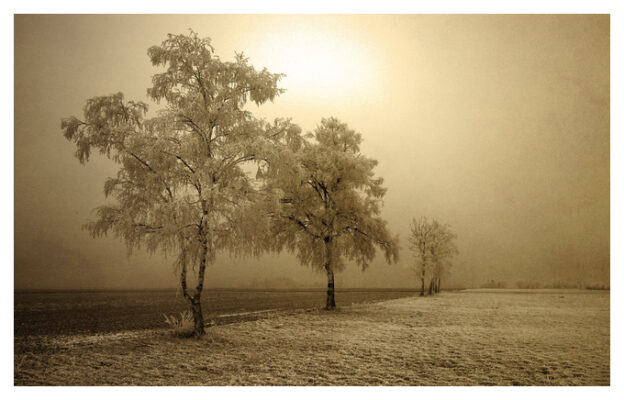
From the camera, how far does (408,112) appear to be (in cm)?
1087

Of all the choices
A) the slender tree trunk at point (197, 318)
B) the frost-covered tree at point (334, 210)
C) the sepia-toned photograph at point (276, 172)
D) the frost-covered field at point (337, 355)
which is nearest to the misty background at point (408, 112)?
the sepia-toned photograph at point (276, 172)

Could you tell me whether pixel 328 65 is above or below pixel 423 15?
below

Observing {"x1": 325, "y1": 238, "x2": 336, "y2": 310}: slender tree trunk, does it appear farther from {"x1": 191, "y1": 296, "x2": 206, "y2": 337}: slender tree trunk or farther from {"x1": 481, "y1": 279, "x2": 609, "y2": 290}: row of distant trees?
{"x1": 191, "y1": 296, "x2": 206, "y2": 337}: slender tree trunk

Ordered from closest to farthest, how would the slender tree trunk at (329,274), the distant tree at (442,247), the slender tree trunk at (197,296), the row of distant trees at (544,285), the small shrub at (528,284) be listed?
the slender tree trunk at (197,296) < the row of distant trees at (544,285) < the small shrub at (528,284) < the distant tree at (442,247) < the slender tree trunk at (329,274)

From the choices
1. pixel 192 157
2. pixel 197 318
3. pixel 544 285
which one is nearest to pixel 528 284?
pixel 544 285

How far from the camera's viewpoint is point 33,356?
7.72 metres

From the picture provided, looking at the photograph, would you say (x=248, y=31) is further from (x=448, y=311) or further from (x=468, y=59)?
(x=448, y=311)

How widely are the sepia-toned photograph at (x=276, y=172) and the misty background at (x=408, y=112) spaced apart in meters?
0.04

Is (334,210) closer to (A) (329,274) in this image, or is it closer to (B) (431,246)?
(A) (329,274)

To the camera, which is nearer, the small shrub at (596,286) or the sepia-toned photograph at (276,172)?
the sepia-toned photograph at (276,172)

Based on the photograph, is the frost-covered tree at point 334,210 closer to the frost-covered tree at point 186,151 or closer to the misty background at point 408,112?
the misty background at point 408,112

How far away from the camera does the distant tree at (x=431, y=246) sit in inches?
571
